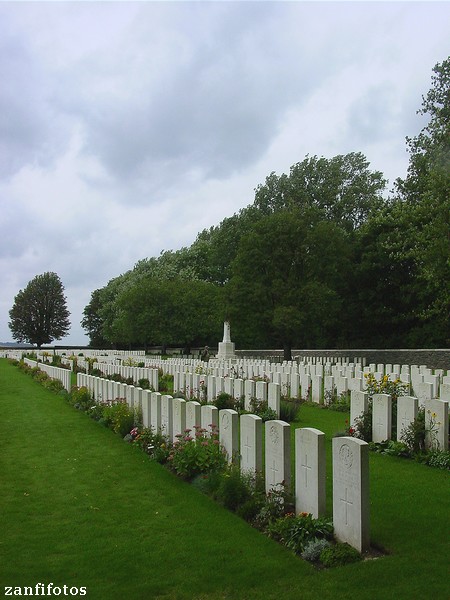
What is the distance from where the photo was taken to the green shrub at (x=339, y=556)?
444 cm

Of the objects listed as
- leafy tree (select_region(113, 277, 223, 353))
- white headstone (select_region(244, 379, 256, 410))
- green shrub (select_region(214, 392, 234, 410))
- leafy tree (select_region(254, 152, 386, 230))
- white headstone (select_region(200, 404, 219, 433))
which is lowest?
green shrub (select_region(214, 392, 234, 410))

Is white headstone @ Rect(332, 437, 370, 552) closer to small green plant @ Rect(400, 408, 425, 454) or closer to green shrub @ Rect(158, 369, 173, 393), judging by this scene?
small green plant @ Rect(400, 408, 425, 454)

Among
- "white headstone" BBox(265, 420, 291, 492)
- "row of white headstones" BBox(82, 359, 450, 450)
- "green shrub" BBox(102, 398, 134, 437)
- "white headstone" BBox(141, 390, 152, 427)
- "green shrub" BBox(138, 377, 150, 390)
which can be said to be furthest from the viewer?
"green shrub" BBox(138, 377, 150, 390)

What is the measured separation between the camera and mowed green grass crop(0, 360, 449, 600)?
414 cm

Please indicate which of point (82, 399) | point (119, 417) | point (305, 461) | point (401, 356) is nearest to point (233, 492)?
point (305, 461)

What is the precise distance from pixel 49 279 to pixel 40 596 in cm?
8940

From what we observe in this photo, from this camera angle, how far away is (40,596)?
4105mm

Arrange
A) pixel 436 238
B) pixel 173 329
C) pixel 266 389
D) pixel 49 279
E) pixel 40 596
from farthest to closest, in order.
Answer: pixel 49 279 → pixel 173 329 → pixel 436 238 → pixel 266 389 → pixel 40 596

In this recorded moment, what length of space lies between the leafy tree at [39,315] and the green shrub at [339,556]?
84.9 m

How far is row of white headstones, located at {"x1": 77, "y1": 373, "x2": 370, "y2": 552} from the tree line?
1338cm

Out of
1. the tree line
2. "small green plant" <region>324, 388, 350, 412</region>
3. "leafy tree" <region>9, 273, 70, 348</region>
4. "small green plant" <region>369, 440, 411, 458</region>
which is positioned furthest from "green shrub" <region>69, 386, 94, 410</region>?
"leafy tree" <region>9, 273, 70, 348</region>

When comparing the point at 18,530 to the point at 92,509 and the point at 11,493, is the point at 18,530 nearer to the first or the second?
the point at 92,509

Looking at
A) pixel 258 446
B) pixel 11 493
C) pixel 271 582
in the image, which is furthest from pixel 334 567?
pixel 11 493

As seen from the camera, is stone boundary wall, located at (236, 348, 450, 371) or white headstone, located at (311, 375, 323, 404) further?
stone boundary wall, located at (236, 348, 450, 371)
